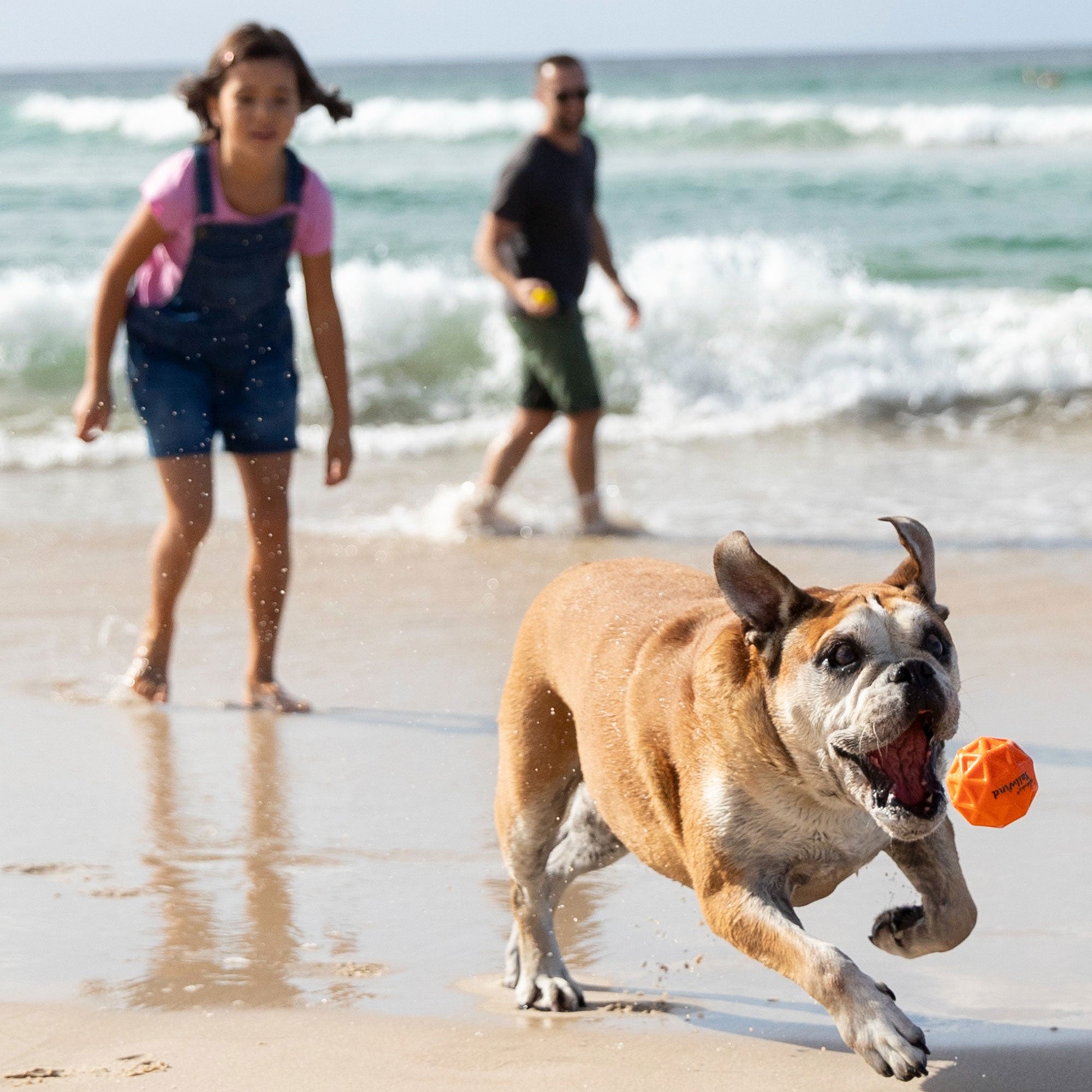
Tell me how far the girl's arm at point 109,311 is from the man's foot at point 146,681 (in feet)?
2.50

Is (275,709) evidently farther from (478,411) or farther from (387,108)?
(387,108)

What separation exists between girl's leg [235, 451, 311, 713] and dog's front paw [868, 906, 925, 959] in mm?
2735

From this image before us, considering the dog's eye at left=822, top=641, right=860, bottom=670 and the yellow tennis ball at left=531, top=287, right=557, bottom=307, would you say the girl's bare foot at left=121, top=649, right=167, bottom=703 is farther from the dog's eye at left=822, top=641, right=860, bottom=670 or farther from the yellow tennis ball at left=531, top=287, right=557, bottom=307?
the dog's eye at left=822, top=641, right=860, bottom=670

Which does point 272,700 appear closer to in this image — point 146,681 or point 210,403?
point 146,681

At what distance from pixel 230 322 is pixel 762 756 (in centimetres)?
295

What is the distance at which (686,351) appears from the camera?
12.1 m

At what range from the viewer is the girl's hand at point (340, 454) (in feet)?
18.5

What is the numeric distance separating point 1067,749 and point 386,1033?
2.43m

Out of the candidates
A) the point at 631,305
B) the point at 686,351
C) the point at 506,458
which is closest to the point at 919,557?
the point at 506,458

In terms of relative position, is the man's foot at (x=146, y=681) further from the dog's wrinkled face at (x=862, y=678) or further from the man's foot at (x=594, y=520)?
the dog's wrinkled face at (x=862, y=678)

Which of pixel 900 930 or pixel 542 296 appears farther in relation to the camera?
pixel 542 296

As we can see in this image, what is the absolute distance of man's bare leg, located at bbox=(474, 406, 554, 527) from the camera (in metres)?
7.75

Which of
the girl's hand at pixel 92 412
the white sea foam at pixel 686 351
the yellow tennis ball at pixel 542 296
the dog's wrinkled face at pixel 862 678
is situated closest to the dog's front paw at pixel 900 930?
the dog's wrinkled face at pixel 862 678

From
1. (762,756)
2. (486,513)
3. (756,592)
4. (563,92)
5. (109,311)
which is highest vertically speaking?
(563,92)
